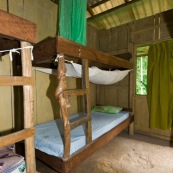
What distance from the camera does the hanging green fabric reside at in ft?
7.58

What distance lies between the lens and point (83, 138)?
6.21 feet

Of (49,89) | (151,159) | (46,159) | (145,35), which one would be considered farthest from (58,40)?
(145,35)

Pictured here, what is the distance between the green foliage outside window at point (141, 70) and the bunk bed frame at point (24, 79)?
9.76 ft

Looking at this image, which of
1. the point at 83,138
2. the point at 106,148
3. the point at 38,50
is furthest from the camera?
the point at 106,148

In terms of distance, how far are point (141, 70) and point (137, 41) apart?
2.42ft

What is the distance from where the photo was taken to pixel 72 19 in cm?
240

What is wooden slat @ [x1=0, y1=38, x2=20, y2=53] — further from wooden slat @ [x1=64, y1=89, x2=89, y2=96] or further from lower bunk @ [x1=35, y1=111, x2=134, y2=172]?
lower bunk @ [x1=35, y1=111, x2=134, y2=172]

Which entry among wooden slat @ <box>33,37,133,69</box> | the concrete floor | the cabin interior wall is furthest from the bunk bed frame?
the cabin interior wall

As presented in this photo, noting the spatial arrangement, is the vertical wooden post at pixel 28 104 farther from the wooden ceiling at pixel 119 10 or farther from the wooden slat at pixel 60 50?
the wooden ceiling at pixel 119 10

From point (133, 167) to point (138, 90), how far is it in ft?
6.46

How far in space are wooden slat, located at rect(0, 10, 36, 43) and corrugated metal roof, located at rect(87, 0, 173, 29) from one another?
2.81 meters

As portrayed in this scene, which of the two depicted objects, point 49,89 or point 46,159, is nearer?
point 46,159

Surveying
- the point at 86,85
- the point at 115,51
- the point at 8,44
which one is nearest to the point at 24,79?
the point at 8,44

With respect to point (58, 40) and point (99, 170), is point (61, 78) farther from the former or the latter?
point (99, 170)
